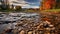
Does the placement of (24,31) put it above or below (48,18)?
below

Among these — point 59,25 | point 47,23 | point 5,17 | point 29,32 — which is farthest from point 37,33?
point 5,17

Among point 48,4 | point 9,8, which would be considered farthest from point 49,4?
point 9,8

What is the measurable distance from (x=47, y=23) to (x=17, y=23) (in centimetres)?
54

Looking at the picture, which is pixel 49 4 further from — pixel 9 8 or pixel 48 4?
pixel 9 8

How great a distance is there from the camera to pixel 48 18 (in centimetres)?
240

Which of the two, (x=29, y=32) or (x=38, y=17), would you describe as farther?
(x=38, y=17)

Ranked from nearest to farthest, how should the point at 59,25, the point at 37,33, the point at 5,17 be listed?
the point at 37,33, the point at 59,25, the point at 5,17

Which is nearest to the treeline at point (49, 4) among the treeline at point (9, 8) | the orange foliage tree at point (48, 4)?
the orange foliage tree at point (48, 4)

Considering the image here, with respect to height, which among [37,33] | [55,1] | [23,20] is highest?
[55,1]

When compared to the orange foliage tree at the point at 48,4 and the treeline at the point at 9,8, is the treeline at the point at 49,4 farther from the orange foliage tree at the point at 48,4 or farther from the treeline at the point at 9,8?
the treeline at the point at 9,8

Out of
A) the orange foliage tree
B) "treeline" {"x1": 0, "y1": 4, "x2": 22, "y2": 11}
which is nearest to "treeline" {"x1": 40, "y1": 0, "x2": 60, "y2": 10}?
the orange foliage tree

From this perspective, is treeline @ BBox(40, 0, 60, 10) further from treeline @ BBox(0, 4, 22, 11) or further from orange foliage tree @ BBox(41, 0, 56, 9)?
treeline @ BBox(0, 4, 22, 11)

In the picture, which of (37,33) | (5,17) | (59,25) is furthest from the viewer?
(5,17)

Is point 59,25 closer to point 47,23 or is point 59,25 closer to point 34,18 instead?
point 47,23
